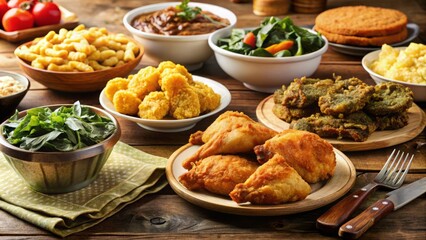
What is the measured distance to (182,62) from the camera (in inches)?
162

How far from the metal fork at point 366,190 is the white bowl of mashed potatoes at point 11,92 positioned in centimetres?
166

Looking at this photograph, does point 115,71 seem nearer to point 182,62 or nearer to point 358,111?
point 182,62

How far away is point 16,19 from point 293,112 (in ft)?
7.14

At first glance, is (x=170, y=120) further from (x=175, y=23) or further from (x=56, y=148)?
(x=175, y=23)

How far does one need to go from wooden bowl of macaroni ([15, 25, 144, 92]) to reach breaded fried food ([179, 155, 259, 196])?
4.14 ft

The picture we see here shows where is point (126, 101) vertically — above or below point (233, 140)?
below

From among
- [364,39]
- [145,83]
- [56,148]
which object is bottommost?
[364,39]

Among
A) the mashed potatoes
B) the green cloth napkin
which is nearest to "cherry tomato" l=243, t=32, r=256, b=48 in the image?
the mashed potatoes

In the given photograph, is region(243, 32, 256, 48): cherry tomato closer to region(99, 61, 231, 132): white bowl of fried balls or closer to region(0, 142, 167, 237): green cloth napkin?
region(99, 61, 231, 132): white bowl of fried balls

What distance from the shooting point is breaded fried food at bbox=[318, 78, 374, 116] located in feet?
10.0

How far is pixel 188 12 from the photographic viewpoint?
13.7 ft

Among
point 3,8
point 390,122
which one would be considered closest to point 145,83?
point 390,122

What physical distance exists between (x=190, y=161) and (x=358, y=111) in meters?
0.87

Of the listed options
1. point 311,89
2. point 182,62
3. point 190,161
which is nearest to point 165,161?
point 190,161
